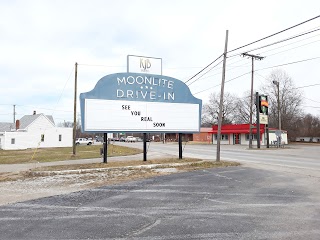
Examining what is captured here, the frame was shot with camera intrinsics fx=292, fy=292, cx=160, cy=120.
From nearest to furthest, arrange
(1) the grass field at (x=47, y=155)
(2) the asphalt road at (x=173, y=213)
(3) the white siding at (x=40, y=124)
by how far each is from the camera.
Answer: (2) the asphalt road at (x=173, y=213) < (1) the grass field at (x=47, y=155) < (3) the white siding at (x=40, y=124)

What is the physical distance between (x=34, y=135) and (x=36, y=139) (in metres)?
0.73

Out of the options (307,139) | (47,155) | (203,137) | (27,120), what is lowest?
(47,155)

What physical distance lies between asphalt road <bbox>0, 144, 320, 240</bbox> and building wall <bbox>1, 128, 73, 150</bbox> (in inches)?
1608

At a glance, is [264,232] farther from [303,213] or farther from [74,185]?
[74,185]

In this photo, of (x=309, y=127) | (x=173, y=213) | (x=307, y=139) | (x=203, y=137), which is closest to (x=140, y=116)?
(x=173, y=213)

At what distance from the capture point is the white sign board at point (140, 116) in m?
15.3

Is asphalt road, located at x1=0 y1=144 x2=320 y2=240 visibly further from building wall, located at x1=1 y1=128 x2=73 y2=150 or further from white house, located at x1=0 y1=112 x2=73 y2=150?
building wall, located at x1=1 y1=128 x2=73 y2=150

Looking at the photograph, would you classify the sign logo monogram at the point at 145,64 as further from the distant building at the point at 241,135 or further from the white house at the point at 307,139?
the white house at the point at 307,139

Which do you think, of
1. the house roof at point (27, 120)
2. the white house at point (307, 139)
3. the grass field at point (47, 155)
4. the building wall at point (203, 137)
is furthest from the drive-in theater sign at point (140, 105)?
the white house at point (307, 139)

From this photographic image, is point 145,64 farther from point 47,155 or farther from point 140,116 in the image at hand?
point 47,155

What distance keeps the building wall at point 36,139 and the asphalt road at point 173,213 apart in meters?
40.8

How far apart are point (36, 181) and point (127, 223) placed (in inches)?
267

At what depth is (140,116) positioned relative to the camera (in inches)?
656

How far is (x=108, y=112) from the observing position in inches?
618
